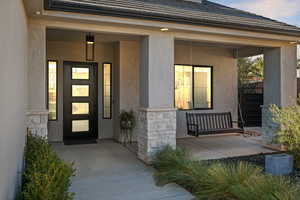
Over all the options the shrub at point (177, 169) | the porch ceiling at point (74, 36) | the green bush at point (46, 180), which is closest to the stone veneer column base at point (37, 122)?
the green bush at point (46, 180)

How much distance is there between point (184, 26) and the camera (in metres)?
5.48

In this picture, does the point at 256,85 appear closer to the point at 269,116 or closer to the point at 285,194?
the point at 269,116

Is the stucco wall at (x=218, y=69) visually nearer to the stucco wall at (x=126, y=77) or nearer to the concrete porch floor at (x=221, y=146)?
the concrete porch floor at (x=221, y=146)

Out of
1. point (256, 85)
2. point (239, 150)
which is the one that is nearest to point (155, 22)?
point (239, 150)

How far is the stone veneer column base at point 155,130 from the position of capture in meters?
5.55

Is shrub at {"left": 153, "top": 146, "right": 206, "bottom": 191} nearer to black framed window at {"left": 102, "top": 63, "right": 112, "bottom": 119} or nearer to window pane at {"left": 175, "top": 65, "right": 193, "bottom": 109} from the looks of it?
black framed window at {"left": 102, "top": 63, "right": 112, "bottom": 119}

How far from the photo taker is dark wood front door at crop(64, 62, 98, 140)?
7.97 metres

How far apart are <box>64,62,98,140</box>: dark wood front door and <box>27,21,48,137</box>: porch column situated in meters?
3.17

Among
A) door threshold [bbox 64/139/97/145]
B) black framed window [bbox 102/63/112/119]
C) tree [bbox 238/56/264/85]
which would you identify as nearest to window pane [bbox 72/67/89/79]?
black framed window [bbox 102/63/112/119]

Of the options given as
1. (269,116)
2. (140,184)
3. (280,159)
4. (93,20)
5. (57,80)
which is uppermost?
(93,20)

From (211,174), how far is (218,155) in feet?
8.71

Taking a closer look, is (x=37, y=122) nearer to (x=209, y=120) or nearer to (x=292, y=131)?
(x=209, y=120)

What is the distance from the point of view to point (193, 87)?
9062 millimetres

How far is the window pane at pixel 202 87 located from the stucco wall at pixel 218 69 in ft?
0.69
